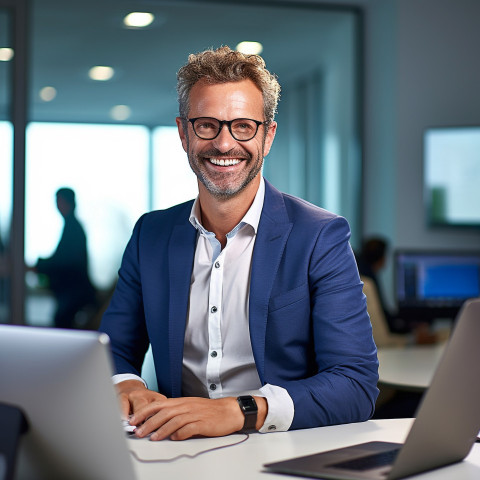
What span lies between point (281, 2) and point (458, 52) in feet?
4.99

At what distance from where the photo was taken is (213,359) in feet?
6.26

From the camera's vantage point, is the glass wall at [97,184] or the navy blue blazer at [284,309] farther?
the glass wall at [97,184]

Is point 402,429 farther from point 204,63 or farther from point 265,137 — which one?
point 204,63

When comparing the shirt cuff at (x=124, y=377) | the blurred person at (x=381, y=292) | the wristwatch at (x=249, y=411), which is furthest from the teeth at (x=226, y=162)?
the blurred person at (x=381, y=292)

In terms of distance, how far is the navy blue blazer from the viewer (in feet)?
5.52

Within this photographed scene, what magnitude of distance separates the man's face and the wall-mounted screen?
4537 millimetres

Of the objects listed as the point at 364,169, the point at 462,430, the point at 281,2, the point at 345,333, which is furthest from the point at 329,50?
the point at 462,430

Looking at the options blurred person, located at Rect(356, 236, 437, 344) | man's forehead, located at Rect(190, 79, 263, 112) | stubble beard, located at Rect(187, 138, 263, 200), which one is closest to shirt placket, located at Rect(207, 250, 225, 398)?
stubble beard, located at Rect(187, 138, 263, 200)

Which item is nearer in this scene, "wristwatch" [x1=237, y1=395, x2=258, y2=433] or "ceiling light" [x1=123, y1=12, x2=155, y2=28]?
"wristwatch" [x1=237, y1=395, x2=258, y2=433]

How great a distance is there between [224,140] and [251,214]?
204 millimetres

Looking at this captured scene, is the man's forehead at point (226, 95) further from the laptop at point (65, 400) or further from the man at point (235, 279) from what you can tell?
the laptop at point (65, 400)

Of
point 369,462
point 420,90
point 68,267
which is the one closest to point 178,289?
point 369,462

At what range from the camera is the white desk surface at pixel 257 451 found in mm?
1230

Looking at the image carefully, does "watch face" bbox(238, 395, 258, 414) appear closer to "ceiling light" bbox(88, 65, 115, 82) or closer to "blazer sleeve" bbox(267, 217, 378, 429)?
"blazer sleeve" bbox(267, 217, 378, 429)
